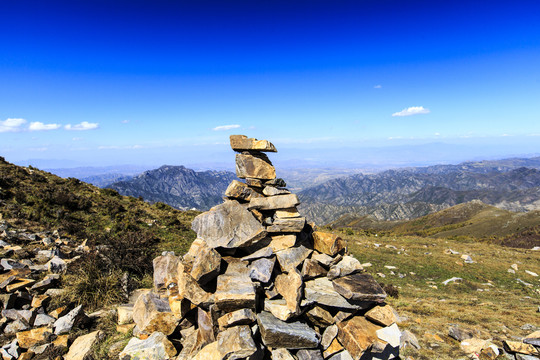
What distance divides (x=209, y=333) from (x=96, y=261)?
822cm

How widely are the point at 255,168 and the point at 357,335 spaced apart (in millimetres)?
6945

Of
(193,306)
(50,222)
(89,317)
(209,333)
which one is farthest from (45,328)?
(50,222)

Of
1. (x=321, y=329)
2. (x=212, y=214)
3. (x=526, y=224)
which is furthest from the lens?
(x=526, y=224)

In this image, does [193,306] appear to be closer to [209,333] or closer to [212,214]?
[209,333]

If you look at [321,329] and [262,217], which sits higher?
[262,217]

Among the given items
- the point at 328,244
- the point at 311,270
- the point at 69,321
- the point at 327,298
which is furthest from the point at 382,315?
the point at 69,321

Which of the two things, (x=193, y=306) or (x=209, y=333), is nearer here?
(x=209, y=333)

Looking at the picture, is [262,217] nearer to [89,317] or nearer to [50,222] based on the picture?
[89,317]

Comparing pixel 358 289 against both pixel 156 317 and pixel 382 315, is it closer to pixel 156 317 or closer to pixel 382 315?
pixel 382 315

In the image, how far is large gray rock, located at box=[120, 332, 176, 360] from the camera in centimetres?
784

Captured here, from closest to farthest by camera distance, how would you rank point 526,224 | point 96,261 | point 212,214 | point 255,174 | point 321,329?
point 321,329 < point 212,214 < point 255,174 < point 96,261 < point 526,224

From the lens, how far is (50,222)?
64.0 feet

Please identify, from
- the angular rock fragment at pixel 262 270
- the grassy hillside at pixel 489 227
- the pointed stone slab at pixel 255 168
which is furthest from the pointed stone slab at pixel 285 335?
the grassy hillside at pixel 489 227

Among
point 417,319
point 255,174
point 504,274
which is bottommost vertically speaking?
point 504,274
